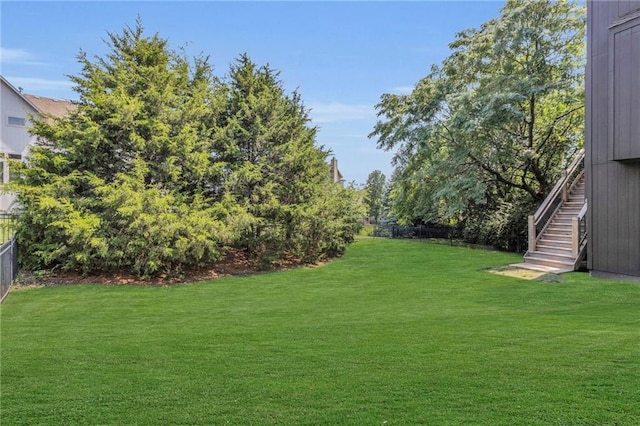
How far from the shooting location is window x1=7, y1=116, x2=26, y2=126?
20.7 metres

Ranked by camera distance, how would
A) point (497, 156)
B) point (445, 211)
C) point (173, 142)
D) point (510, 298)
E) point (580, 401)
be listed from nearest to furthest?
point (580, 401) < point (510, 298) < point (173, 142) < point (497, 156) < point (445, 211)

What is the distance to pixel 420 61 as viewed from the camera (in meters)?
18.2

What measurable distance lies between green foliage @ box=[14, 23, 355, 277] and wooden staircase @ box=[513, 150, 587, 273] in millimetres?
6003

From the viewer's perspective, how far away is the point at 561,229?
12.4 metres

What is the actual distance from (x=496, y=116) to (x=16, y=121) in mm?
22662

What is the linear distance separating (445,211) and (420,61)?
6691mm

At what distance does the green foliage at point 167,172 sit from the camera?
1030 cm

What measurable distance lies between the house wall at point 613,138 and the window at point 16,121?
24.5m

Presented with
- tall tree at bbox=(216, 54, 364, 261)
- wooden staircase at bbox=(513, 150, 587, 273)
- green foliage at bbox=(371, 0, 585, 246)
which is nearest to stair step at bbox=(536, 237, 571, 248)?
wooden staircase at bbox=(513, 150, 587, 273)

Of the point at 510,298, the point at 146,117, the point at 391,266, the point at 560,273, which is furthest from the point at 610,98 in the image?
the point at 146,117

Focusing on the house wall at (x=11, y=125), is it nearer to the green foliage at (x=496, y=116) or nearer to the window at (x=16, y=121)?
the window at (x=16, y=121)

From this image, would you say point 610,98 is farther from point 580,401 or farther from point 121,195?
point 121,195

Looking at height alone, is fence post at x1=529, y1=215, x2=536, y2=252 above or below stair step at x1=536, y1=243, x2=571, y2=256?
above

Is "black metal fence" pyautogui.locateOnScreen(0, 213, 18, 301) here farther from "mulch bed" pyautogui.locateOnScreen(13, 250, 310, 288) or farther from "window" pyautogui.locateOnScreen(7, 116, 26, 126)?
"window" pyautogui.locateOnScreen(7, 116, 26, 126)
